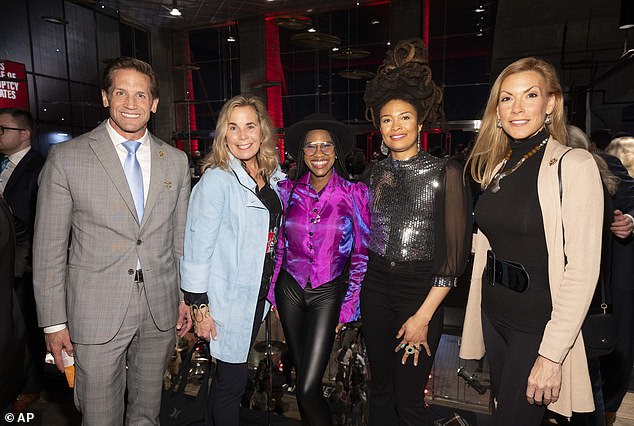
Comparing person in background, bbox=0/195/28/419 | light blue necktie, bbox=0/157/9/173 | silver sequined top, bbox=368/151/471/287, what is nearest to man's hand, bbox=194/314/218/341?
person in background, bbox=0/195/28/419

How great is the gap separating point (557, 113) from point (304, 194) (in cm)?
123

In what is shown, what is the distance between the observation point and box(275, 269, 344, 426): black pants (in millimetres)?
2064

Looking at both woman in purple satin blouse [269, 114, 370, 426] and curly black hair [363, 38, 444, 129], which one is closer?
curly black hair [363, 38, 444, 129]

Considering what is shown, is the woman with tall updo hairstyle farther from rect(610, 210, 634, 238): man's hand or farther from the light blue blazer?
rect(610, 210, 634, 238): man's hand

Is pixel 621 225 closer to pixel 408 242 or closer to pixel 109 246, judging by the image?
pixel 408 242

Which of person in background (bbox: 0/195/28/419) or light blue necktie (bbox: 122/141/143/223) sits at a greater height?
light blue necktie (bbox: 122/141/143/223)

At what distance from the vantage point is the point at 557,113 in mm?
1637

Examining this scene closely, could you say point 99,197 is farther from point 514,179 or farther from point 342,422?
point 342,422

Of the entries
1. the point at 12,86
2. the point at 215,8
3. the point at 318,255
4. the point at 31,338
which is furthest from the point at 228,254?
the point at 215,8

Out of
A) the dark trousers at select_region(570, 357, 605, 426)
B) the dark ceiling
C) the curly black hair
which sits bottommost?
the dark trousers at select_region(570, 357, 605, 426)

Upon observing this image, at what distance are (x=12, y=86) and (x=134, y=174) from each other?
9567 millimetres

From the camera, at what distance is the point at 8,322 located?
1549 mm

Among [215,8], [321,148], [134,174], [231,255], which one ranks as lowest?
[231,255]

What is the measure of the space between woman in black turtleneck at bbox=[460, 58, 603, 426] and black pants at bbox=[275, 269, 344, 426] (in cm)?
75
